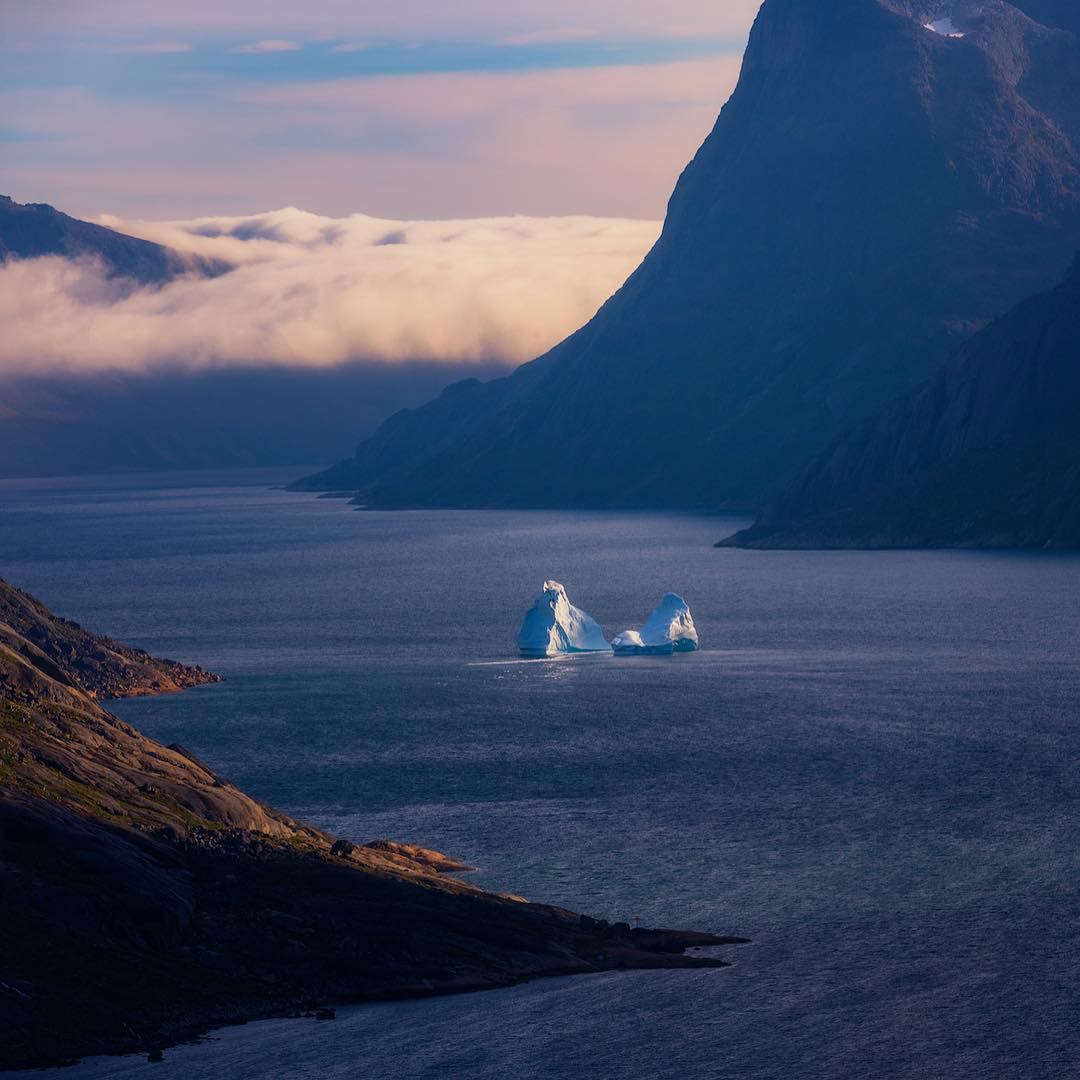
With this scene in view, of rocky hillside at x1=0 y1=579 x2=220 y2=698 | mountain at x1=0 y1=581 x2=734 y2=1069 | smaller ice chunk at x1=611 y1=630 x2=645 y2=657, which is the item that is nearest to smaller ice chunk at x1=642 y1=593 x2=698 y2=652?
smaller ice chunk at x1=611 y1=630 x2=645 y2=657

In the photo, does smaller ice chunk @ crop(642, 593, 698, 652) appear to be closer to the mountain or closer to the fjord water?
the fjord water

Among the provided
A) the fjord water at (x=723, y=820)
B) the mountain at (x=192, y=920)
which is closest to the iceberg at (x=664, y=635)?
the fjord water at (x=723, y=820)

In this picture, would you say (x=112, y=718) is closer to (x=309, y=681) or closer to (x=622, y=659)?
(x=309, y=681)

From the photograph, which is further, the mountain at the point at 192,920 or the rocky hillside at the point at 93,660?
Answer: the rocky hillside at the point at 93,660

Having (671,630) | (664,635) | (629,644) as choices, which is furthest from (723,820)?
(629,644)

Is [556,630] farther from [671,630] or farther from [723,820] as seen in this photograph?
[723,820]

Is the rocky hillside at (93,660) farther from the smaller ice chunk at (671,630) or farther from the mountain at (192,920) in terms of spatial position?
the mountain at (192,920)
